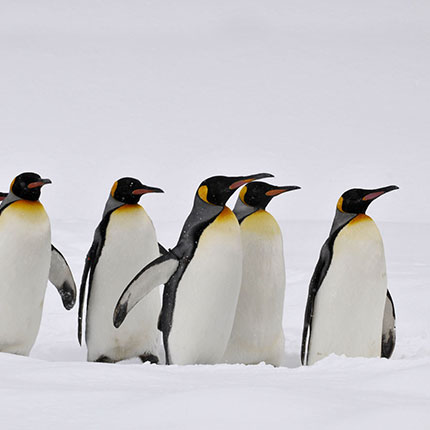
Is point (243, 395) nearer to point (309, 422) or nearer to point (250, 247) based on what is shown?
point (309, 422)

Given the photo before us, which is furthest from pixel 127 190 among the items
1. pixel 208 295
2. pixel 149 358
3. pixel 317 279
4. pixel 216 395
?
pixel 216 395

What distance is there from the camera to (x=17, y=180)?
372 cm

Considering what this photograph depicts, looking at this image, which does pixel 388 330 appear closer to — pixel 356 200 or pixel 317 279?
pixel 317 279

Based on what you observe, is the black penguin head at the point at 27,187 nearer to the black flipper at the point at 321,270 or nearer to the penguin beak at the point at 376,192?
the black flipper at the point at 321,270

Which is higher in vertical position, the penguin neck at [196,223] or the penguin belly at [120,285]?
the penguin neck at [196,223]

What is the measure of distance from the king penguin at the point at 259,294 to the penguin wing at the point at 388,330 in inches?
27.4

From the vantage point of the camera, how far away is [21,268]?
361 cm

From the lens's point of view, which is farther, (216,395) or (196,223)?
(196,223)

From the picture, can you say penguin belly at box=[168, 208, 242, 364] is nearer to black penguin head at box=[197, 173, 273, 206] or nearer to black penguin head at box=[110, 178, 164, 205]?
black penguin head at box=[197, 173, 273, 206]

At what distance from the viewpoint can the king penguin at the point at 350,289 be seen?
3701 millimetres

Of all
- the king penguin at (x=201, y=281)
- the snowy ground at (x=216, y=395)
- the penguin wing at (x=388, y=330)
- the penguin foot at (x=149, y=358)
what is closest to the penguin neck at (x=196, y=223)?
the king penguin at (x=201, y=281)

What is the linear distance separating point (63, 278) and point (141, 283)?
39.8 inches

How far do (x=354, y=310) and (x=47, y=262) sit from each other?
5.43ft

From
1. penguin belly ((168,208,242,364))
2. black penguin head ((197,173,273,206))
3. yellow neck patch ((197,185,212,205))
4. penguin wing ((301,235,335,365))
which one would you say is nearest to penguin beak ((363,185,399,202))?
penguin wing ((301,235,335,365))
